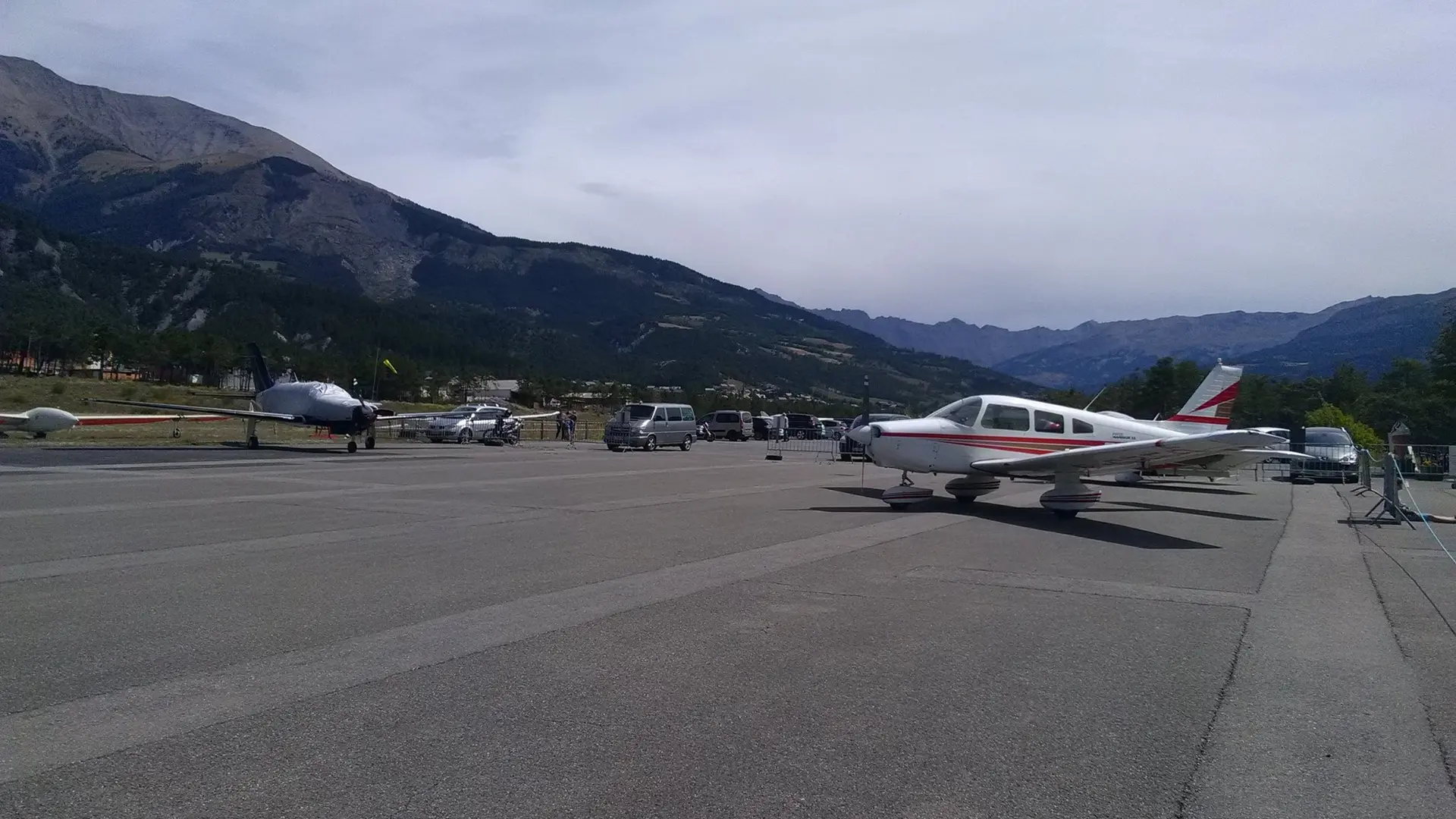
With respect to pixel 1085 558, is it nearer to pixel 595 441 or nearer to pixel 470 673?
pixel 470 673

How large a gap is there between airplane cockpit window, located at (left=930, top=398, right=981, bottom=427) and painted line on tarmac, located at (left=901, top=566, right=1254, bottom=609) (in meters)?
7.43

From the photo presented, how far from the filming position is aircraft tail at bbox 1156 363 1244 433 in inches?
904

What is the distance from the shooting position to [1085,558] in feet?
39.3

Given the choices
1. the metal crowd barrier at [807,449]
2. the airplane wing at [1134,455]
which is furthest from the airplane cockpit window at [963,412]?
the metal crowd barrier at [807,449]

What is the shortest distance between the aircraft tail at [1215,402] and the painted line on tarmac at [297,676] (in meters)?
17.2

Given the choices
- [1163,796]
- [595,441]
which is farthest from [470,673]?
[595,441]

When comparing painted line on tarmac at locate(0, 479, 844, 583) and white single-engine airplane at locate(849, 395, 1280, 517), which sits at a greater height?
white single-engine airplane at locate(849, 395, 1280, 517)

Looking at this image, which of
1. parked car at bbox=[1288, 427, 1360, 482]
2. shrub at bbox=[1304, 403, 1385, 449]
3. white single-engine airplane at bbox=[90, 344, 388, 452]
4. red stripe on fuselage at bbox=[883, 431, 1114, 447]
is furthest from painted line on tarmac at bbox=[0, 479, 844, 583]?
shrub at bbox=[1304, 403, 1385, 449]

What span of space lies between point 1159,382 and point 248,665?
162 ft

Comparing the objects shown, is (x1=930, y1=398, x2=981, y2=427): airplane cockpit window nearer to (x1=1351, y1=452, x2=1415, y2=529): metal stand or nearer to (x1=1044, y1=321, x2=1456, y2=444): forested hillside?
(x1=1351, y1=452, x2=1415, y2=529): metal stand

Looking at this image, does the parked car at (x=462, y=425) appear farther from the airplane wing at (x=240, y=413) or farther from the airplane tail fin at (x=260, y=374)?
the airplane wing at (x=240, y=413)

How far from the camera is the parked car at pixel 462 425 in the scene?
43500 mm

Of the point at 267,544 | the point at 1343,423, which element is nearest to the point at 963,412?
the point at 267,544

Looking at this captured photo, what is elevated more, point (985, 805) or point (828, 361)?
point (828, 361)
